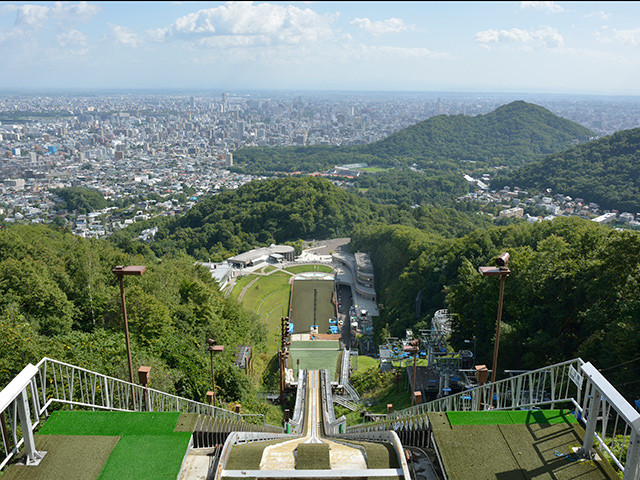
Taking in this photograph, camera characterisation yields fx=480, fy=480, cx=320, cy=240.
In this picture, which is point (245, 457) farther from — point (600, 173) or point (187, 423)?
point (600, 173)

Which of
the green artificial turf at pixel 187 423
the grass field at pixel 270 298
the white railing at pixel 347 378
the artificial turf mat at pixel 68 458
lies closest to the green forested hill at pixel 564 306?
the white railing at pixel 347 378

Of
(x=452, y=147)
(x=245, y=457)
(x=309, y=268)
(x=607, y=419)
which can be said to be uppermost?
(x=607, y=419)

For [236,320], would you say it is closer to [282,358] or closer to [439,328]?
[282,358]

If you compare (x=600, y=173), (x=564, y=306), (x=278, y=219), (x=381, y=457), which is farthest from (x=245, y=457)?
(x=600, y=173)

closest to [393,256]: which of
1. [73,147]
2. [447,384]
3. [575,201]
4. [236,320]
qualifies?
[236,320]

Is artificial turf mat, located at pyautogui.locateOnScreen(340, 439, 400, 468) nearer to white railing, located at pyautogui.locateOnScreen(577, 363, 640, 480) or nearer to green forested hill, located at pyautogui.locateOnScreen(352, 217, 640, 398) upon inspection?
white railing, located at pyautogui.locateOnScreen(577, 363, 640, 480)

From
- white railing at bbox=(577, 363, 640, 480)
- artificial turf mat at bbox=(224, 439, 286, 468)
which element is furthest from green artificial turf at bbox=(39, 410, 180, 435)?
white railing at bbox=(577, 363, 640, 480)
